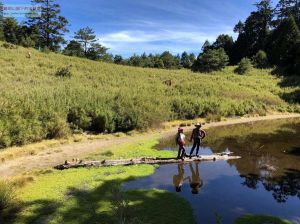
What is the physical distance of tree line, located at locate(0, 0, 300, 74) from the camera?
67.3 meters

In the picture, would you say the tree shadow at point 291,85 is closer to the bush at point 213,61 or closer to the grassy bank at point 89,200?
the bush at point 213,61

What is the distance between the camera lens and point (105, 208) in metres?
11.8

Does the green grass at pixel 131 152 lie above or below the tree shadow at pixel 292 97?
below

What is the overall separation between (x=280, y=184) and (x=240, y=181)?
1.62 metres

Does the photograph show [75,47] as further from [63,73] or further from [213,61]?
[63,73]

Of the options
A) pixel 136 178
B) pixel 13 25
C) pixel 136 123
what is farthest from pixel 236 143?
pixel 13 25

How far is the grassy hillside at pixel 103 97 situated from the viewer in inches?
862

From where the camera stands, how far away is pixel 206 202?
12727 mm

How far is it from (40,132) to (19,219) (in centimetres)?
1102

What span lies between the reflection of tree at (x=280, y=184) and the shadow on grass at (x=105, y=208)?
392 centimetres

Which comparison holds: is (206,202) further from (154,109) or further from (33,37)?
(33,37)

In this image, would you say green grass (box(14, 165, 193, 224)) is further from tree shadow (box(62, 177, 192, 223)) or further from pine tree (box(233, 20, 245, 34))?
pine tree (box(233, 20, 245, 34))

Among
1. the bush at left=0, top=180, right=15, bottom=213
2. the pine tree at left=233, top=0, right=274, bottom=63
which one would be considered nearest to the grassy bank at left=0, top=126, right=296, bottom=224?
the bush at left=0, top=180, right=15, bottom=213

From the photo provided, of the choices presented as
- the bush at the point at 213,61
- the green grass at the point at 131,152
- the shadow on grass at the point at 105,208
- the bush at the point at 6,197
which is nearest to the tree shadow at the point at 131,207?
the shadow on grass at the point at 105,208
